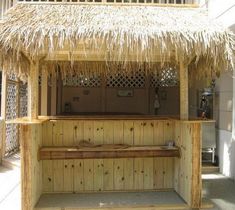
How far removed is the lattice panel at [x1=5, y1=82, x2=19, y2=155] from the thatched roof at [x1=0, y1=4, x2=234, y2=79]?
10.6 ft

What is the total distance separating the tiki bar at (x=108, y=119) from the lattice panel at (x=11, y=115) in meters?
2.27

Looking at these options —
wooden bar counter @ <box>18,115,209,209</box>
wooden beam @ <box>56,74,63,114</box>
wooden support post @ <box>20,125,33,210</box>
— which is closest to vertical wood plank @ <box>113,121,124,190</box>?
wooden bar counter @ <box>18,115,209,209</box>

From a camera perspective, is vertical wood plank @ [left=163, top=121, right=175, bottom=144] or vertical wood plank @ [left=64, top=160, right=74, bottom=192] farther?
vertical wood plank @ [left=163, top=121, right=175, bottom=144]

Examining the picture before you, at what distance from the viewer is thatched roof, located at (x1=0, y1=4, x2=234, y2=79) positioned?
455 cm

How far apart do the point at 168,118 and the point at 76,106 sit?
17.2 feet

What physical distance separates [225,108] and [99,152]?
2996mm

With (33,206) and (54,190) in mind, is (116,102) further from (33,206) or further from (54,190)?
(33,206)

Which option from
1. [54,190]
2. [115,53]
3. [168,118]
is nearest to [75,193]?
[54,190]

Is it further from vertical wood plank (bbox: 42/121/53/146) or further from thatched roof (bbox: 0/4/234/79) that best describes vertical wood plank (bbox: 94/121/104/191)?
thatched roof (bbox: 0/4/234/79)

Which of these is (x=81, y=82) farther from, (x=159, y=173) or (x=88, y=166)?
(x=159, y=173)

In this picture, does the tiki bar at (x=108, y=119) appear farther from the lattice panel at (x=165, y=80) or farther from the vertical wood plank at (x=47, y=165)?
the lattice panel at (x=165, y=80)

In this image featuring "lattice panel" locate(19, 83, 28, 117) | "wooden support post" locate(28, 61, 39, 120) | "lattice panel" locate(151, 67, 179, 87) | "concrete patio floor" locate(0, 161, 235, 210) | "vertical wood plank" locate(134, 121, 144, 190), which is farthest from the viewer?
"lattice panel" locate(151, 67, 179, 87)

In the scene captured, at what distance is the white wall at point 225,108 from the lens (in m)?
6.03

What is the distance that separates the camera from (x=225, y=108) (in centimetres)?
674
